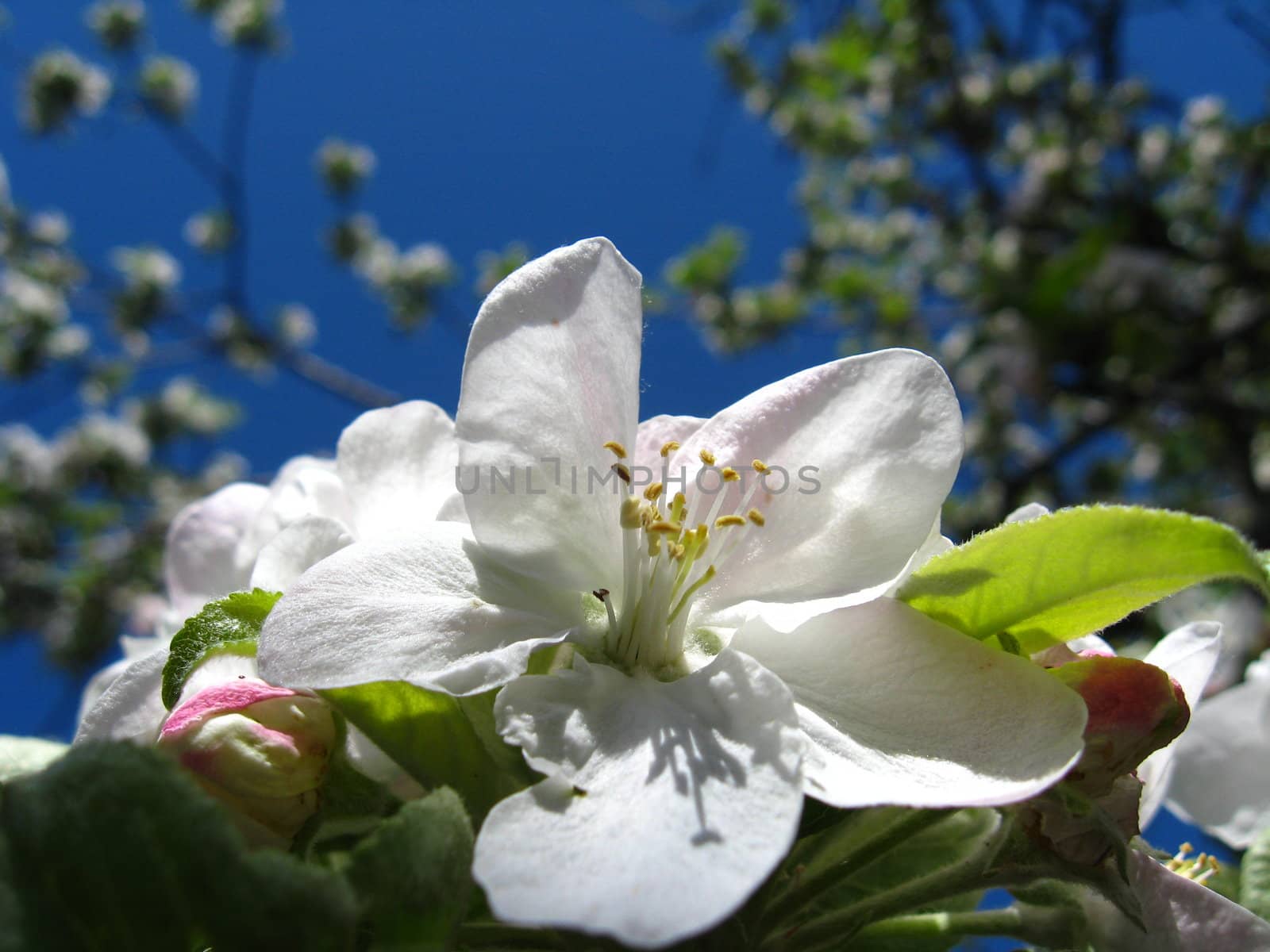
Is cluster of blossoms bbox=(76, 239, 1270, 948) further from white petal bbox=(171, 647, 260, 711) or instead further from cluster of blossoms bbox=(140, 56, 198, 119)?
cluster of blossoms bbox=(140, 56, 198, 119)

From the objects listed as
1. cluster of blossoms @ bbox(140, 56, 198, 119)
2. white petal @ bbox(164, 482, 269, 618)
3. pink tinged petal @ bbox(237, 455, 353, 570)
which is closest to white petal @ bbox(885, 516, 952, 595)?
pink tinged petal @ bbox(237, 455, 353, 570)

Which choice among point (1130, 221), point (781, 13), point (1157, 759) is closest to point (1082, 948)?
point (1157, 759)

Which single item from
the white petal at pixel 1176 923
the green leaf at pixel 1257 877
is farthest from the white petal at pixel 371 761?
the green leaf at pixel 1257 877

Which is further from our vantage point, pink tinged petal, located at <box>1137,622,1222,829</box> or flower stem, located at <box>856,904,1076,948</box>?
pink tinged petal, located at <box>1137,622,1222,829</box>

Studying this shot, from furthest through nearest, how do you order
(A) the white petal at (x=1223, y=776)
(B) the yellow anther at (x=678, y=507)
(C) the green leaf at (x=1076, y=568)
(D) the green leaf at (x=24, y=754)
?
(A) the white petal at (x=1223, y=776)
(D) the green leaf at (x=24, y=754)
(B) the yellow anther at (x=678, y=507)
(C) the green leaf at (x=1076, y=568)

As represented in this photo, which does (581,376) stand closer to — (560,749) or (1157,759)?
(560,749)

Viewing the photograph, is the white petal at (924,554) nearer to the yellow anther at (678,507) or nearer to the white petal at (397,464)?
the yellow anther at (678,507)
